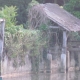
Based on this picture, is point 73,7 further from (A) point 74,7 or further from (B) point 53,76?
(B) point 53,76

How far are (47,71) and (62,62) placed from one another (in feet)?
4.19

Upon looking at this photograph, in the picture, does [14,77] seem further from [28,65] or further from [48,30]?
[48,30]

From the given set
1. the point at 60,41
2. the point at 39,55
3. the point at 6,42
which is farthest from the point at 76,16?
the point at 6,42

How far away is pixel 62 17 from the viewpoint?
3825cm

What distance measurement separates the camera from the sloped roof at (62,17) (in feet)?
120

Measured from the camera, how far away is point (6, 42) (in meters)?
33.5

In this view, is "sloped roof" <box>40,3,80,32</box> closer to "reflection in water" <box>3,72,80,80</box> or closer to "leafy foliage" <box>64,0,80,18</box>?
"leafy foliage" <box>64,0,80,18</box>

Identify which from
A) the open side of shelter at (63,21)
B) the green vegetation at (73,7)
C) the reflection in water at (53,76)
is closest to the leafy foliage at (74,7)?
the green vegetation at (73,7)

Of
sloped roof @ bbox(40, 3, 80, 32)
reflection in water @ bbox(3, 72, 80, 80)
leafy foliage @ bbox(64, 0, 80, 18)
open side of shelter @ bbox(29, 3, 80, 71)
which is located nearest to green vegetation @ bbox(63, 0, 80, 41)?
leafy foliage @ bbox(64, 0, 80, 18)

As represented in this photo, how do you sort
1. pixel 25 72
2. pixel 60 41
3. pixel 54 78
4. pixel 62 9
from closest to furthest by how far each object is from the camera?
pixel 54 78, pixel 25 72, pixel 60 41, pixel 62 9

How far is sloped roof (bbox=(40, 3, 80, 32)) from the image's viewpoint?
120ft

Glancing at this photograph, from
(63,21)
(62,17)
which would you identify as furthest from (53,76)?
(62,17)

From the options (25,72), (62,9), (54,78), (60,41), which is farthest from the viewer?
(62,9)

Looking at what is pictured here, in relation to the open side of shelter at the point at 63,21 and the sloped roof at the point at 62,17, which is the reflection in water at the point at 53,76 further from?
the sloped roof at the point at 62,17
